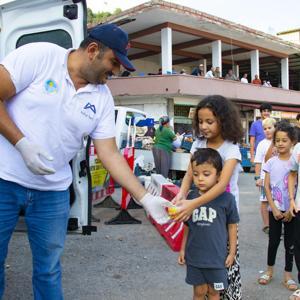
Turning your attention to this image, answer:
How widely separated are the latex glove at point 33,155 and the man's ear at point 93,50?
585 millimetres

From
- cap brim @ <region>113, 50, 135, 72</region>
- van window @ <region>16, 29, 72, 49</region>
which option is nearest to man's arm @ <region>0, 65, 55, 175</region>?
cap brim @ <region>113, 50, 135, 72</region>

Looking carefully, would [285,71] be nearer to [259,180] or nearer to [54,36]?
[259,180]

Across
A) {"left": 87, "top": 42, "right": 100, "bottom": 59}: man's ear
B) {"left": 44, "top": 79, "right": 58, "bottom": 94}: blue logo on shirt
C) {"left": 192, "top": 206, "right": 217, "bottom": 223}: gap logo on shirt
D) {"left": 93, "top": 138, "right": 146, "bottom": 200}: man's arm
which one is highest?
{"left": 87, "top": 42, "right": 100, "bottom": 59}: man's ear

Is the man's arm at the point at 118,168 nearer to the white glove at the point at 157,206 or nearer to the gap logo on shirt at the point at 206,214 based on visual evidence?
the white glove at the point at 157,206

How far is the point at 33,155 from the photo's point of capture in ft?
7.04

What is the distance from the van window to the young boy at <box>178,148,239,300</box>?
1.57 meters

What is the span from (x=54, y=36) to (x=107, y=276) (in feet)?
7.57

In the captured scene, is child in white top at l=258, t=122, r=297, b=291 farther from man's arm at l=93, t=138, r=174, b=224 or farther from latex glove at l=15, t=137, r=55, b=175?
latex glove at l=15, t=137, r=55, b=175

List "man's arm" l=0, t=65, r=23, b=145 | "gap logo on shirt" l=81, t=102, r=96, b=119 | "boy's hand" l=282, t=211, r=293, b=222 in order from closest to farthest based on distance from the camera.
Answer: "man's arm" l=0, t=65, r=23, b=145 < "gap logo on shirt" l=81, t=102, r=96, b=119 < "boy's hand" l=282, t=211, r=293, b=222

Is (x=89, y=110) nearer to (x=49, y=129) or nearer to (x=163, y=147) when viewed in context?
Result: (x=49, y=129)

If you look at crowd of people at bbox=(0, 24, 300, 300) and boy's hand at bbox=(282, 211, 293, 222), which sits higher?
crowd of people at bbox=(0, 24, 300, 300)

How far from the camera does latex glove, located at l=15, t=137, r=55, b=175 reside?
2146 mm

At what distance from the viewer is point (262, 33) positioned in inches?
923

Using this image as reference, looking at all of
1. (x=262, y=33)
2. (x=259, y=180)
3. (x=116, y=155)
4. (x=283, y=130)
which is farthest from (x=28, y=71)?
(x=262, y=33)
